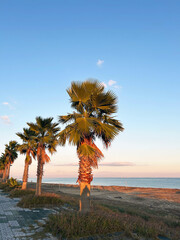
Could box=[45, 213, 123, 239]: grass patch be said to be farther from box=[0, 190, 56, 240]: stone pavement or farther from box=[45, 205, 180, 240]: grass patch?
box=[0, 190, 56, 240]: stone pavement

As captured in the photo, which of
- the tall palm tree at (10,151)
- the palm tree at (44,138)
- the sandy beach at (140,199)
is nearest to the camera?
the palm tree at (44,138)

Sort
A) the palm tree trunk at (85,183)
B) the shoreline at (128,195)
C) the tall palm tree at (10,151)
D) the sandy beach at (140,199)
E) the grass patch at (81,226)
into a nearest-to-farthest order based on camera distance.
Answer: the grass patch at (81,226), the palm tree trunk at (85,183), the sandy beach at (140,199), the shoreline at (128,195), the tall palm tree at (10,151)

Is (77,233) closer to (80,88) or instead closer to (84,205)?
(84,205)

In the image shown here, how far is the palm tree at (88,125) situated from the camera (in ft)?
29.9

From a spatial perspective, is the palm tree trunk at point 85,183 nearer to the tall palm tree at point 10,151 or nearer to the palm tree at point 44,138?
the palm tree at point 44,138

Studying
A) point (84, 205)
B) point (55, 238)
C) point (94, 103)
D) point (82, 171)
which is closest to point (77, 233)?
point (55, 238)

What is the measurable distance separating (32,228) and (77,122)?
5385mm

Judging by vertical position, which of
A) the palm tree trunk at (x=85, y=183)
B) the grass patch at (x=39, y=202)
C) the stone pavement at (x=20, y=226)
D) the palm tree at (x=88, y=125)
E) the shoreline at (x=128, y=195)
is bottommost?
the shoreline at (x=128, y=195)

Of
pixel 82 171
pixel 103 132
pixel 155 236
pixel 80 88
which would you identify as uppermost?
pixel 80 88

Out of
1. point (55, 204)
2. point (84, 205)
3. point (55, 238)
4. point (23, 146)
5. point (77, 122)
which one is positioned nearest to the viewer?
point (55, 238)

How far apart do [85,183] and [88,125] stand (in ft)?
9.92

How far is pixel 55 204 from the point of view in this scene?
13.2 m

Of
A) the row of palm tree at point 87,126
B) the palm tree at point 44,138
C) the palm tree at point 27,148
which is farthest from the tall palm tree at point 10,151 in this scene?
the row of palm tree at point 87,126

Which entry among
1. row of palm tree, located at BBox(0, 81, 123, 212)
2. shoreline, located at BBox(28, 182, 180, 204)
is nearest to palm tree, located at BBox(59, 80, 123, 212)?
row of palm tree, located at BBox(0, 81, 123, 212)
